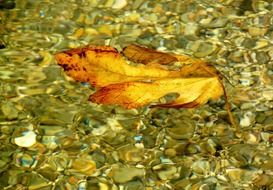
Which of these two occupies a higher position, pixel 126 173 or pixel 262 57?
pixel 262 57

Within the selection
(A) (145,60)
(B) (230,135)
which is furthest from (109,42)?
(B) (230,135)

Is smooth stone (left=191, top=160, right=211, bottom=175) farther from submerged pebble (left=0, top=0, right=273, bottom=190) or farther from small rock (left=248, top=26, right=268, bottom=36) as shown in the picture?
small rock (left=248, top=26, right=268, bottom=36)

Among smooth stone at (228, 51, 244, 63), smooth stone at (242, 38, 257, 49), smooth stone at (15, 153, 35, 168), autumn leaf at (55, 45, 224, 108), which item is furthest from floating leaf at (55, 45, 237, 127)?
smooth stone at (15, 153, 35, 168)

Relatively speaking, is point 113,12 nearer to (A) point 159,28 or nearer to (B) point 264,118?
(A) point 159,28

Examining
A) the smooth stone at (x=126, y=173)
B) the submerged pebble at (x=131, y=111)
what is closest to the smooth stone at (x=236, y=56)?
the submerged pebble at (x=131, y=111)

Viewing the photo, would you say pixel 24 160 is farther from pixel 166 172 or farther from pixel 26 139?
pixel 166 172

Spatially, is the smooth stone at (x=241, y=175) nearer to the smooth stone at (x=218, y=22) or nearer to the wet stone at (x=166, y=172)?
the wet stone at (x=166, y=172)

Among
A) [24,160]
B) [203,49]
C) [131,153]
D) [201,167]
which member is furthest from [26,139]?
[203,49]
